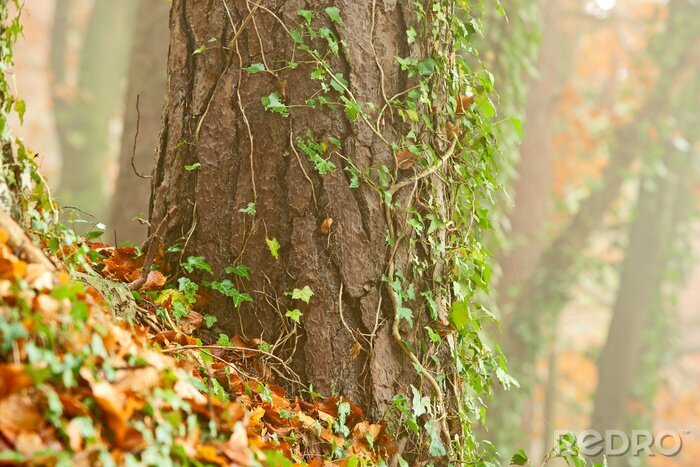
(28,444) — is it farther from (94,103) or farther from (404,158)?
(94,103)

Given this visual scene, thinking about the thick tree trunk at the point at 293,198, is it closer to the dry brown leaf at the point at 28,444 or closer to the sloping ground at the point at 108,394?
the sloping ground at the point at 108,394

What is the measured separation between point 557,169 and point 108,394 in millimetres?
11823

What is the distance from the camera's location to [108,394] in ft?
4.81

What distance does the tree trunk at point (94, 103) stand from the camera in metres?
11.2

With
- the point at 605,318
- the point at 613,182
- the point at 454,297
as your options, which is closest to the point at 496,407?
the point at 613,182

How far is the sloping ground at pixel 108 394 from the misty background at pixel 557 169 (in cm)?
305

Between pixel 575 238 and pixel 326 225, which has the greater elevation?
pixel 575 238

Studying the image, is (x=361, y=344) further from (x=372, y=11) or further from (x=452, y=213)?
(x=372, y=11)

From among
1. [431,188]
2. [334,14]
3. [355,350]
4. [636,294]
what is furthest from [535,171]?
[355,350]

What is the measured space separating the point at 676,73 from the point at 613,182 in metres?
1.59

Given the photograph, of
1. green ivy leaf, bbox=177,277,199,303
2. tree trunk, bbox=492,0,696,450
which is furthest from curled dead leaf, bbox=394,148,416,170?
tree trunk, bbox=492,0,696,450

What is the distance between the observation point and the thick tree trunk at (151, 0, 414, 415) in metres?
2.24

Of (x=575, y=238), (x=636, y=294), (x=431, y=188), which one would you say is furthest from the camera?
(x=636, y=294)

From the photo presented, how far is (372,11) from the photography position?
7.64 feet
